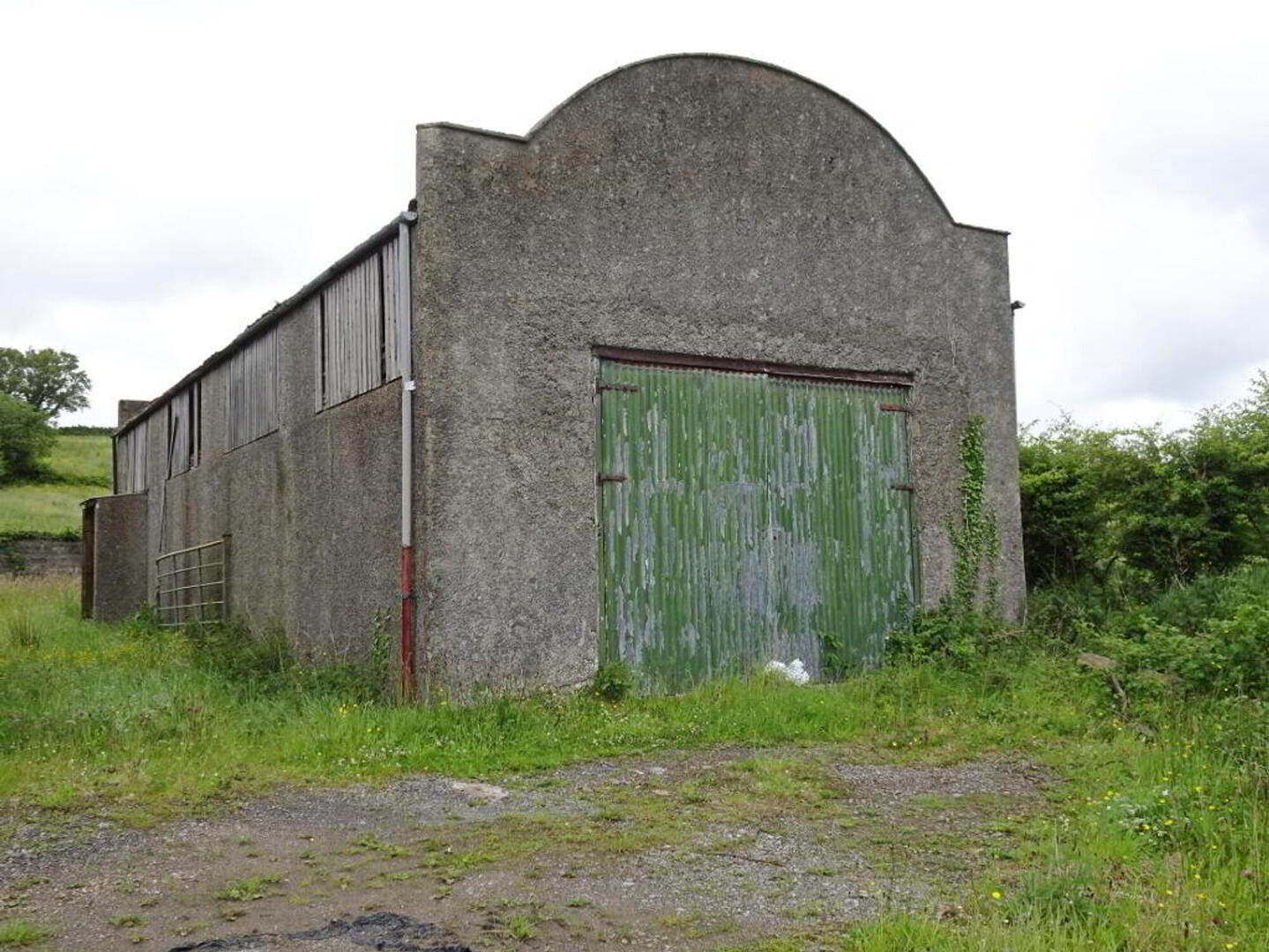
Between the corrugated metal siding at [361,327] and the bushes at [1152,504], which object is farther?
the bushes at [1152,504]

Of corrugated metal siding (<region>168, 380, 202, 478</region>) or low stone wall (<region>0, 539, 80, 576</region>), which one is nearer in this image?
corrugated metal siding (<region>168, 380, 202, 478</region>)

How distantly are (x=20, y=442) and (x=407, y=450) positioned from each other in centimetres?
4322

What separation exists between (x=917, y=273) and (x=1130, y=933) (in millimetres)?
9280

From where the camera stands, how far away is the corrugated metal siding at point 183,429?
55.0 ft

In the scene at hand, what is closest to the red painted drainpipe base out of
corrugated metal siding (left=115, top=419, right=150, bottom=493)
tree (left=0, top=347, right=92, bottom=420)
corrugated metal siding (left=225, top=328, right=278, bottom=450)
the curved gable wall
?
the curved gable wall

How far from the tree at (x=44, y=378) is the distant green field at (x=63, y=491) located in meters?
12.6

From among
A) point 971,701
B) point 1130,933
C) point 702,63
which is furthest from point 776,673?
point 1130,933

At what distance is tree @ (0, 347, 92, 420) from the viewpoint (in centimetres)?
6731

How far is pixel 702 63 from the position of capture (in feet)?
38.1

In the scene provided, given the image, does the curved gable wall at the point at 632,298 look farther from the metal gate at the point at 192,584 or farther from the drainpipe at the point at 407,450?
the metal gate at the point at 192,584

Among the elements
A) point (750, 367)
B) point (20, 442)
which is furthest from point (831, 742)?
point (20, 442)

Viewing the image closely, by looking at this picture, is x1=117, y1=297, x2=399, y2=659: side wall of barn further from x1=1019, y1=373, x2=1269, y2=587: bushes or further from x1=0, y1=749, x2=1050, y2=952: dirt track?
x1=1019, y1=373, x2=1269, y2=587: bushes

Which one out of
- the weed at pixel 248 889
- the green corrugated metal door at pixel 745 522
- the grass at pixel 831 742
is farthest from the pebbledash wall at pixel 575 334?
the weed at pixel 248 889

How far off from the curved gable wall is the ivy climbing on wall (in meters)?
0.16
